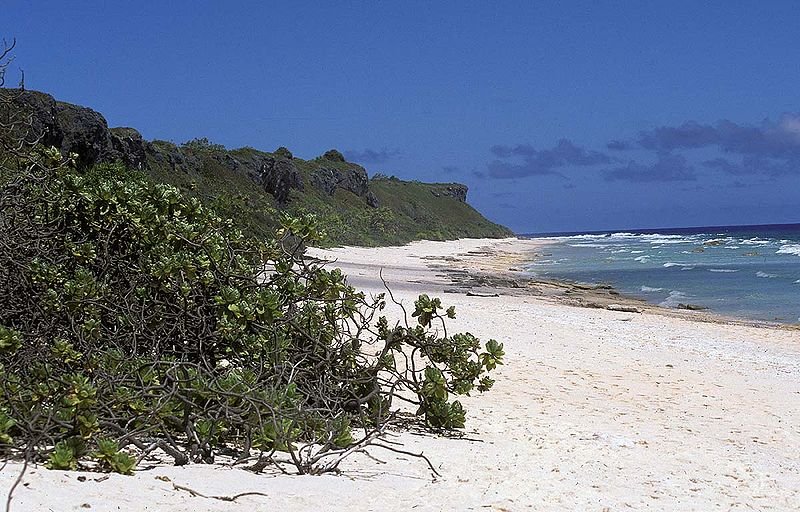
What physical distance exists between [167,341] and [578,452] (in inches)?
129

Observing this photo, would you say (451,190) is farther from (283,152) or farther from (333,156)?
(283,152)

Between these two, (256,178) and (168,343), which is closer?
(168,343)

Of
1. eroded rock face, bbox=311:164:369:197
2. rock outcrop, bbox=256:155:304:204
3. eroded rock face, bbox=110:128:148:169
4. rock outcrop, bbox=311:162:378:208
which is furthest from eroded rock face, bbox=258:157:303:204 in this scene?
eroded rock face, bbox=110:128:148:169

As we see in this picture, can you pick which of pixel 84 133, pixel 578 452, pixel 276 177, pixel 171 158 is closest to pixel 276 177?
pixel 276 177

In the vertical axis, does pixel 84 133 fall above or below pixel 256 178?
below

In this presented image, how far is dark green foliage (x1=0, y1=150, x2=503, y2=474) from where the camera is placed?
4711 mm

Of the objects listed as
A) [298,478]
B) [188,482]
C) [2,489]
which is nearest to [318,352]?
[298,478]

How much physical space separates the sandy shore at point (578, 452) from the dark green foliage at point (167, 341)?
33 cm

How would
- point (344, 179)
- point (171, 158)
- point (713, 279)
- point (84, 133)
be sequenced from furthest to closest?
point (344, 179)
point (171, 158)
point (713, 279)
point (84, 133)

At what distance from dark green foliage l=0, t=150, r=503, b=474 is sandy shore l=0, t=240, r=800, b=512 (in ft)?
1.10

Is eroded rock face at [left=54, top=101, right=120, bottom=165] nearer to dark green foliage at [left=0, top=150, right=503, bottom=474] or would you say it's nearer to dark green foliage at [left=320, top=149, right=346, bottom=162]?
dark green foliage at [left=0, top=150, right=503, bottom=474]

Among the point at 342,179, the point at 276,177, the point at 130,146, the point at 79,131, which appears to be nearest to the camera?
the point at 79,131

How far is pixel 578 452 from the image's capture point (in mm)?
6059

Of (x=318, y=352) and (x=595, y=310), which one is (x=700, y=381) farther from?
(x=595, y=310)
